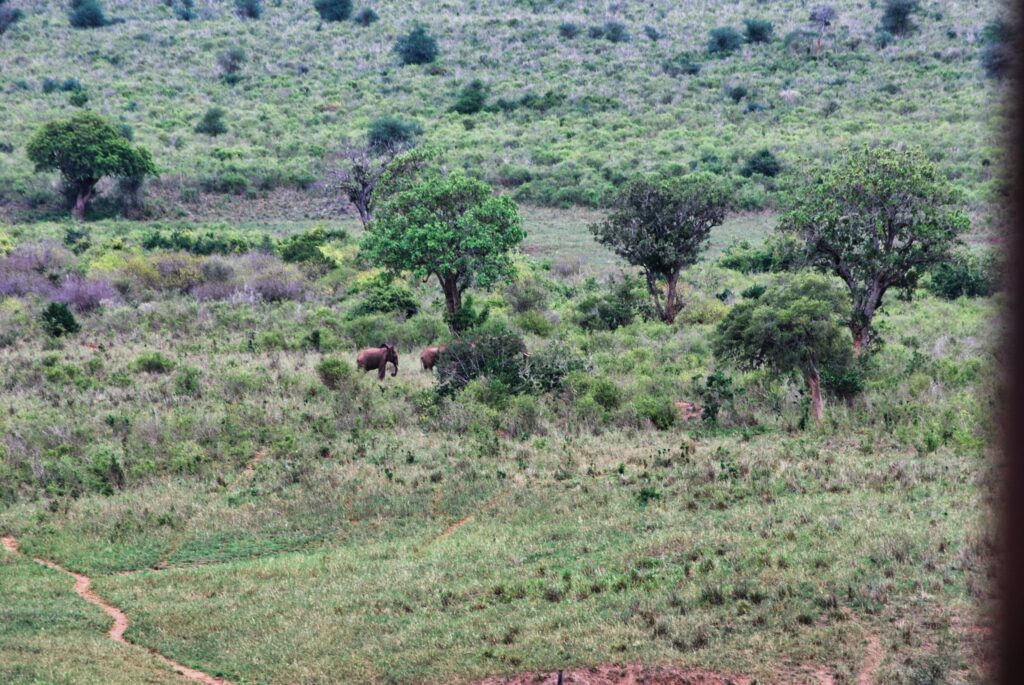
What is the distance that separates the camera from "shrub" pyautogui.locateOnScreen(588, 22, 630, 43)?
267ft

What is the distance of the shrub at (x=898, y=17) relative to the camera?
76562 mm

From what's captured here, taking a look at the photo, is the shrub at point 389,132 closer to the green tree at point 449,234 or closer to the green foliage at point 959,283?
the green tree at point 449,234

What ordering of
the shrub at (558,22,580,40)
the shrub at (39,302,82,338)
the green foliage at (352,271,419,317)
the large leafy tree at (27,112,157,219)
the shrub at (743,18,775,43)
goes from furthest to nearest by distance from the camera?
the shrub at (558,22,580,40) < the shrub at (743,18,775,43) < the large leafy tree at (27,112,157,219) < the green foliage at (352,271,419,317) < the shrub at (39,302,82,338)

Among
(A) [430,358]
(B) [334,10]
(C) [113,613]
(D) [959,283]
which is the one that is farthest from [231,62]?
(C) [113,613]

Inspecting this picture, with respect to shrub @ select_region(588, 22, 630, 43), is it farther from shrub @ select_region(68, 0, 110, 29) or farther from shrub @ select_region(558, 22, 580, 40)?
shrub @ select_region(68, 0, 110, 29)

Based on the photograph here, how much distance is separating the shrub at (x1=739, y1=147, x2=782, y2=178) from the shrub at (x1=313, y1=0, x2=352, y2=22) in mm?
47196

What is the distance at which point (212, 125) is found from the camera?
63.9 m

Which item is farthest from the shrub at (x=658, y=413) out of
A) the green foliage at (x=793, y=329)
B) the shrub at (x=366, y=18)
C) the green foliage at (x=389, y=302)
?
the shrub at (x=366, y=18)

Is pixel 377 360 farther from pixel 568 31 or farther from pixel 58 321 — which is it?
pixel 568 31

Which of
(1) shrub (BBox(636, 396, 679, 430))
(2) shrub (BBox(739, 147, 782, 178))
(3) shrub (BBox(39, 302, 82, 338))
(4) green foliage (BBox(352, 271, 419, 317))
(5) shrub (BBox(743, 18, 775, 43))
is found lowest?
(3) shrub (BBox(39, 302, 82, 338))

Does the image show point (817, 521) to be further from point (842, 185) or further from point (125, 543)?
point (842, 185)

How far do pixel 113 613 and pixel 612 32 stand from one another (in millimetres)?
76119

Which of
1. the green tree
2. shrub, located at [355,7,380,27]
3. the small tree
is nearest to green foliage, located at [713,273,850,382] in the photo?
the small tree

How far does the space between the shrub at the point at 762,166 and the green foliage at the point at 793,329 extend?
35.2 metres
